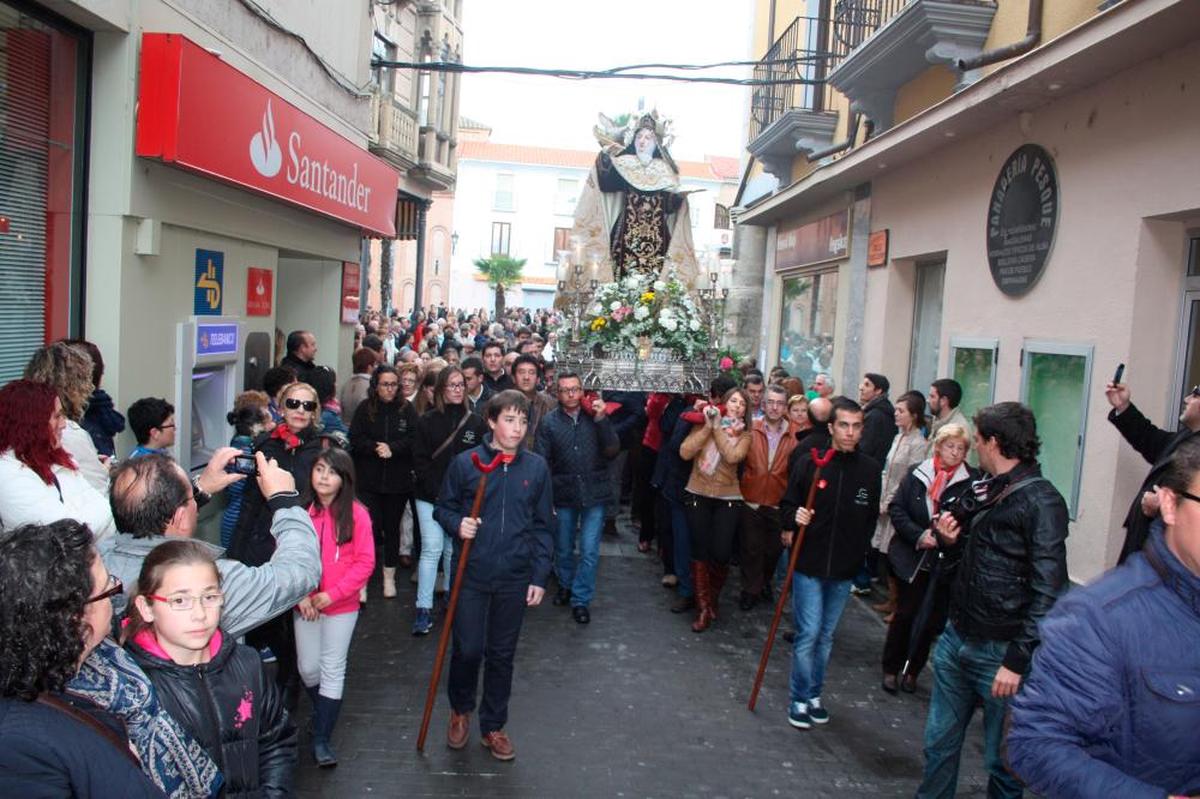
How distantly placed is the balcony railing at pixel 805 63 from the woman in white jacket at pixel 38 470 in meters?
9.33

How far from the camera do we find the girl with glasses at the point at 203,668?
94.8 inches

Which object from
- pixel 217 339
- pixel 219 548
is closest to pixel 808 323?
pixel 217 339

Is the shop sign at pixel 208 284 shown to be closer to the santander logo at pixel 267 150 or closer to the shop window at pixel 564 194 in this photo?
the santander logo at pixel 267 150

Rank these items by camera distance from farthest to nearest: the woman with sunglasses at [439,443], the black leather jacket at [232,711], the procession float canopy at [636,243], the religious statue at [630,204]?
1. the religious statue at [630,204]
2. the procession float canopy at [636,243]
3. the woman with sunglasses at [439,443]
4. the black leather jacket at [232,711]

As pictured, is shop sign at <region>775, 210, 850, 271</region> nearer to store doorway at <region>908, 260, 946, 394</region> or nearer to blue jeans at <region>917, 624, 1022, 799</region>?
store doorway at <region>908, 260, 946, 394</region>

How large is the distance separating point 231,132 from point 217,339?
190cm

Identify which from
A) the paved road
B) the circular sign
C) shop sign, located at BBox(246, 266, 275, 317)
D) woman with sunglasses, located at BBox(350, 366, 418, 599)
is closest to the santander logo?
shop sign, located at BBox(246, 266, 275, 317)

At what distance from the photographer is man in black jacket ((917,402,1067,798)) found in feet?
12.7

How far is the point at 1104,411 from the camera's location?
6.75 meters

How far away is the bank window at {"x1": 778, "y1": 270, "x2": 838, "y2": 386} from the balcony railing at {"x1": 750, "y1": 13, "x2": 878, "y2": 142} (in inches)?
98.2

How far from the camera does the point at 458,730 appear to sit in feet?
16.6

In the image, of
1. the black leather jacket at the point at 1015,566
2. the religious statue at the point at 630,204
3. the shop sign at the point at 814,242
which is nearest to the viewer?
the black leather jacket at the point at 1015,566

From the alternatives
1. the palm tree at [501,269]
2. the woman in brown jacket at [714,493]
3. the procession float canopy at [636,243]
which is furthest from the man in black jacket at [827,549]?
the palm tree at [501,269]

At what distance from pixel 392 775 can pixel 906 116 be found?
8.81 meters
